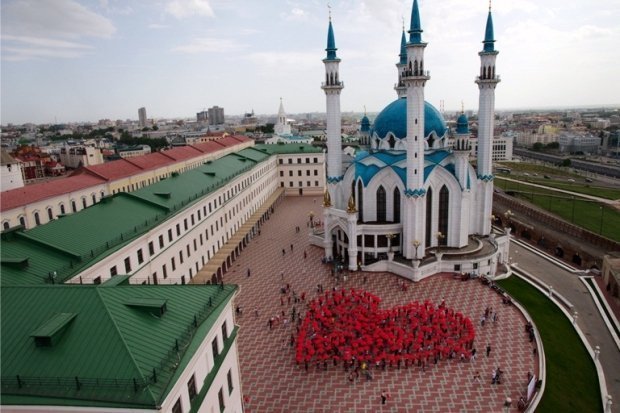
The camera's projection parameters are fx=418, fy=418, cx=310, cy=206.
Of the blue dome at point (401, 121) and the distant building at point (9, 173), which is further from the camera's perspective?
the distant building at point (9, 173)

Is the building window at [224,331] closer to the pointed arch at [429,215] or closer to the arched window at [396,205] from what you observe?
the arched window at [396,205]

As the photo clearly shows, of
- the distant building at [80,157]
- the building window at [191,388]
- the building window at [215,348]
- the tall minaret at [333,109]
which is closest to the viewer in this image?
the building window at [191,388]

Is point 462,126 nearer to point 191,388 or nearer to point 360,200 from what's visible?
point 360,200

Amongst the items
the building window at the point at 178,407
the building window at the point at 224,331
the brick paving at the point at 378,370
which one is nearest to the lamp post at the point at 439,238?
the brick paving at the point at 378,370

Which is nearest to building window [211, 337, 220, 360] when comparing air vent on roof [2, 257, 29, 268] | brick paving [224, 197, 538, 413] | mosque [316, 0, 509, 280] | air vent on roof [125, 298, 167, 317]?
air vent on roof [125, 298, 167, 317]

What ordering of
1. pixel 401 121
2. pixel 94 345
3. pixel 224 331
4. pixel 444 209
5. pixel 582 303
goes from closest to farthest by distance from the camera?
1. pixel 94 345
2. pixel 224 331
3. pixel 582 303
4. pixel 444 209
5. pixel 401 121

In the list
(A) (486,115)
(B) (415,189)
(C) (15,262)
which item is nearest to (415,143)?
(B) (415,189)
